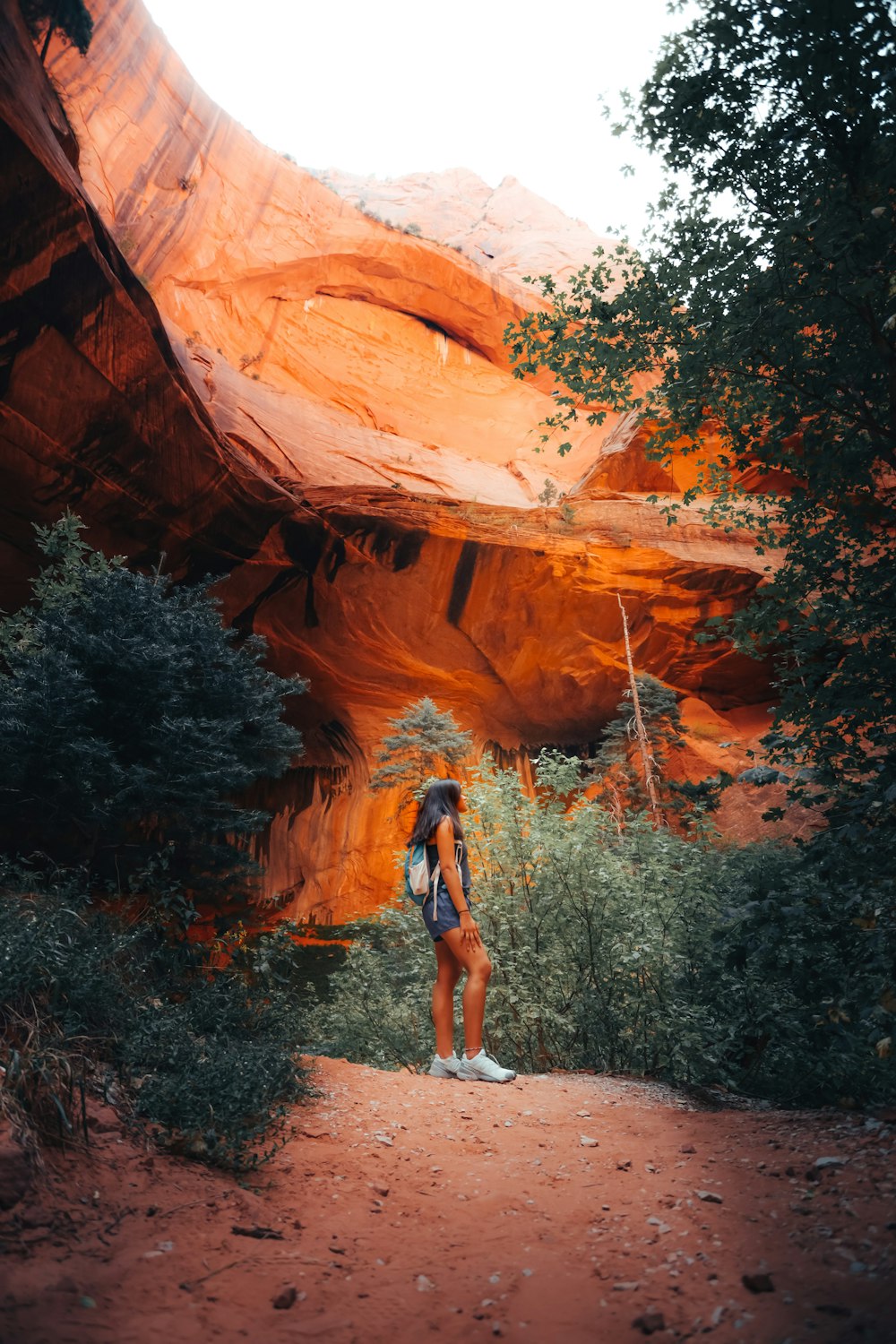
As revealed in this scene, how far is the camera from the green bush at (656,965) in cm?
288

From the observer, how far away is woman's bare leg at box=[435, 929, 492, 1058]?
4.05 m

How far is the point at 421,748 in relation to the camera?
16141 mm

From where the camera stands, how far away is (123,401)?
11773 millimetres

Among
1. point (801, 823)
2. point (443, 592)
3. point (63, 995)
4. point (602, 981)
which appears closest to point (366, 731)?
point (443, 592)

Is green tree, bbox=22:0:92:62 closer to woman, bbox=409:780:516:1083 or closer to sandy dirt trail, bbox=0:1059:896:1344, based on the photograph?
woman, bbox=409:780:516:1083

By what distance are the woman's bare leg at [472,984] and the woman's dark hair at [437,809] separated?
2.00 ft

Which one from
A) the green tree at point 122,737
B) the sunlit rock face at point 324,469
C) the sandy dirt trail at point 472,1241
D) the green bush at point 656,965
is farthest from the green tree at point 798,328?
the sunlit rock face at point 324,469

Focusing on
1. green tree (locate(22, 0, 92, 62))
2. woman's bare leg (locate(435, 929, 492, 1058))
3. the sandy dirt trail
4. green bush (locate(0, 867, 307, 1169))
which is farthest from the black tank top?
green tree (locate(22, 0, 92, 62))

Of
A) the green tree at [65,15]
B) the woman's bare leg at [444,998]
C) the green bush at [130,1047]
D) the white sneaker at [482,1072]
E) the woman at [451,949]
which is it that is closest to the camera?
the green bush at [130,1047]

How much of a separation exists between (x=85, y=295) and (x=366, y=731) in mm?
13200

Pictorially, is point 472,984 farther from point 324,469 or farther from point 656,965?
point 324,469

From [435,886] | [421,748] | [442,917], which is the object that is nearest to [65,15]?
[421,748]

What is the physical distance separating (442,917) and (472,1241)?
6.94 ft

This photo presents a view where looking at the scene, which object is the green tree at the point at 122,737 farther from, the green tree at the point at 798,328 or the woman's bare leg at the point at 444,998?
the green tree at the point at 798,328
